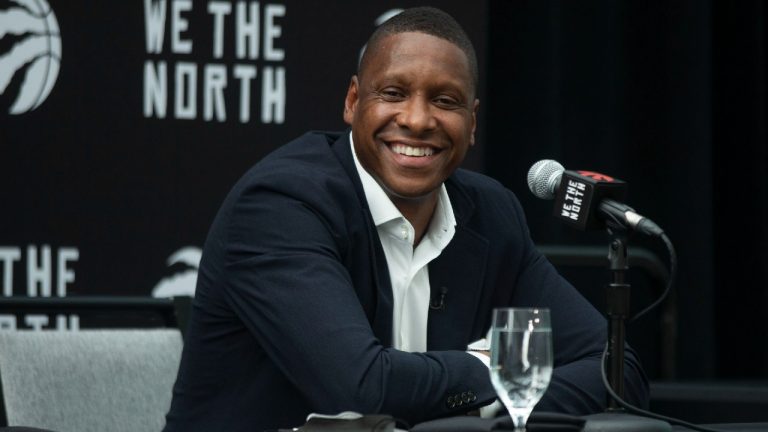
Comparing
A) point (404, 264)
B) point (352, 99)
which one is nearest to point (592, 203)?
point (404, 264)

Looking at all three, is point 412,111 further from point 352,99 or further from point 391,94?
point 352,99

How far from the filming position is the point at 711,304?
178 inches

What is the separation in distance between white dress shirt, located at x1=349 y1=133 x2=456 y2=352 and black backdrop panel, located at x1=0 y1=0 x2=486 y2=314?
0.79m

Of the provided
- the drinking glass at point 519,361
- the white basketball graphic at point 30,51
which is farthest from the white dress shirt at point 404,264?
the white basketball graphic at point 30,51

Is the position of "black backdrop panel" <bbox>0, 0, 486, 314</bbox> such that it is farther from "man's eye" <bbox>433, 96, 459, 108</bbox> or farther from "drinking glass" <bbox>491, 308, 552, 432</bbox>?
"drinking glass" <bbox>491, 308, 552, 432</bbox>

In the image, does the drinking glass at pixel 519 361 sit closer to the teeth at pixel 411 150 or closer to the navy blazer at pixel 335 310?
the navy blazer at pixel 335 310

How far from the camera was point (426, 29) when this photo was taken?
2.62 metres

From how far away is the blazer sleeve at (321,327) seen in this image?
7.29ft

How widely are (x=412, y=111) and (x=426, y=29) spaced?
0.15m

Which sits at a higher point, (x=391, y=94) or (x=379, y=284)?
(x=391, y=94)

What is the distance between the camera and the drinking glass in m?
1.81

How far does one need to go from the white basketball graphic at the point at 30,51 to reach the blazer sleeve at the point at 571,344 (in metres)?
1.14

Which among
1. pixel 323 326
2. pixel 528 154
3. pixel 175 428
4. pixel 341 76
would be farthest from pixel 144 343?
pixel 528 154

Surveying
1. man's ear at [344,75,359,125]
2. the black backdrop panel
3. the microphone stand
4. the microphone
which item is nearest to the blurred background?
the black backdrop panel
